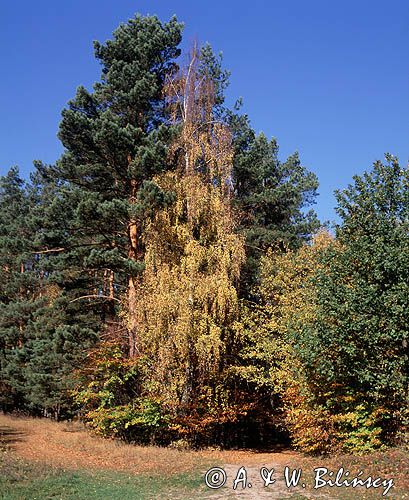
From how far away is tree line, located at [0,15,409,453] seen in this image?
44.1ft

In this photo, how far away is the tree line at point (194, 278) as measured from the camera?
13.4 meters

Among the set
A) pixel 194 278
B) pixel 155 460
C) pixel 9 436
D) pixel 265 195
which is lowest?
pixel 155 460

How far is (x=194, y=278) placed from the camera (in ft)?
57.1

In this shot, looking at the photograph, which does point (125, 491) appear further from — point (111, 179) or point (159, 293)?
point (111, 179)

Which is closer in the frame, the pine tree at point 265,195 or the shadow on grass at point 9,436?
the shadow on grass at point 9,436

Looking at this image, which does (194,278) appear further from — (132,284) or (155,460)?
(155,460)

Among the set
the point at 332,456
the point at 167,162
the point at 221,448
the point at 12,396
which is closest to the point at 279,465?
the point at 332,456

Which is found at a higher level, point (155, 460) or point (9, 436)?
point (9, 436)

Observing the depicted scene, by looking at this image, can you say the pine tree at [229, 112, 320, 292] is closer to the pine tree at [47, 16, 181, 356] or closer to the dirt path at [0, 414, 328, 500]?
the pine tree at [47, 16, 181, 356]

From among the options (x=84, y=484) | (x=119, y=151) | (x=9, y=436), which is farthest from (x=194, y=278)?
(x=9, y=436)

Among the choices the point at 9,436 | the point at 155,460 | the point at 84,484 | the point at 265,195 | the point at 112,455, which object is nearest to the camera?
the point at 84,484

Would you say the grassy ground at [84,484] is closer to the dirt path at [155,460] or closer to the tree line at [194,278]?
the dirt path at [155,460]

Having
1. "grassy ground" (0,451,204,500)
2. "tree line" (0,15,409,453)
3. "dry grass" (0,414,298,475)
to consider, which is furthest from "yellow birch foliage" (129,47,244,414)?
"grassy ground" (0,451,204,500)

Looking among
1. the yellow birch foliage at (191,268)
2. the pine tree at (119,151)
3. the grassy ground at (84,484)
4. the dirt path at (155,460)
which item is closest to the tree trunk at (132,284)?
the pine tree at (119,151)
